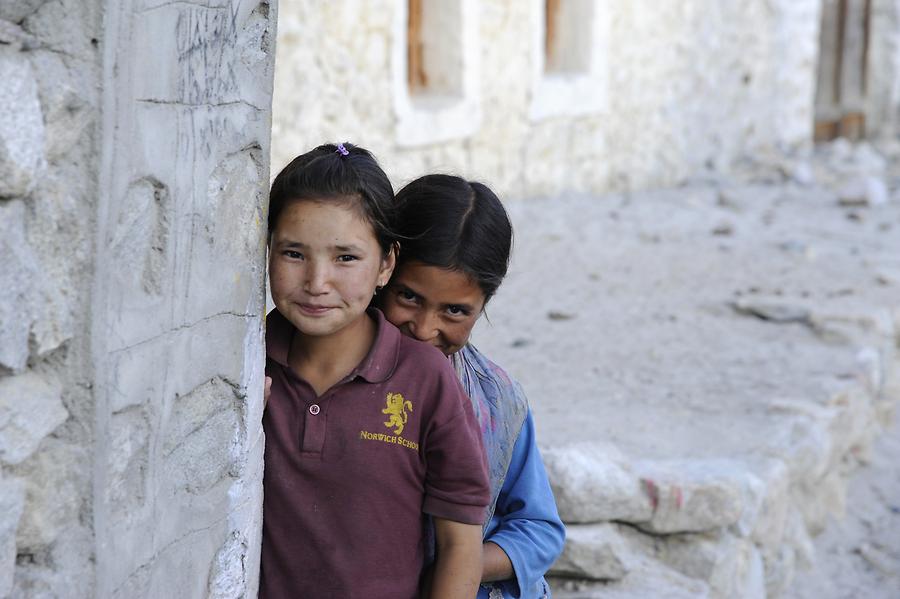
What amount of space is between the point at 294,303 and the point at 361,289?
0.10 metres

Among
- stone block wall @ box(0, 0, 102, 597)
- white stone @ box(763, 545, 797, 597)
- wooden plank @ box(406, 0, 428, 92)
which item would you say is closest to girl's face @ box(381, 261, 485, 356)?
stone block wall @ box(0, 0, 102, 597)

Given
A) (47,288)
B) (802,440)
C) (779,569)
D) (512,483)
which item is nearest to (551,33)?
(802,440)

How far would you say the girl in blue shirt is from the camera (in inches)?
69.7

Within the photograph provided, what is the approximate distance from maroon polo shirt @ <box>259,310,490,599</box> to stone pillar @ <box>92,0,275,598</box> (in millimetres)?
54

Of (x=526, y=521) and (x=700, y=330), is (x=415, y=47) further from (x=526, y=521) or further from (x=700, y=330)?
(x=526, y=521)

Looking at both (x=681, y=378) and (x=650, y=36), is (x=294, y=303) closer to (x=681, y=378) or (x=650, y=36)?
(x=681, y=378)

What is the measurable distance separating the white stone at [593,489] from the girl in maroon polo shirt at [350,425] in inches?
44.0

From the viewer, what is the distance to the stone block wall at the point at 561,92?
5090 millimetres

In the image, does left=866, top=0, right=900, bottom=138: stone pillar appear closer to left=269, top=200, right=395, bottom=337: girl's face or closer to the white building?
the white building

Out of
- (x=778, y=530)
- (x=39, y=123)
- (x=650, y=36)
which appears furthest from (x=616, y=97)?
(x=39, y=123)

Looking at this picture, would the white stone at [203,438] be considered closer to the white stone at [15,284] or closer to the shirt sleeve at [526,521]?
the white stone at [15,284]

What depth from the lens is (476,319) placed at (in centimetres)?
183

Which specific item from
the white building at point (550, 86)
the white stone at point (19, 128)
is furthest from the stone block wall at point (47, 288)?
the white building at point (550, 86)

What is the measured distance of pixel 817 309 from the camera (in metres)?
5.02
